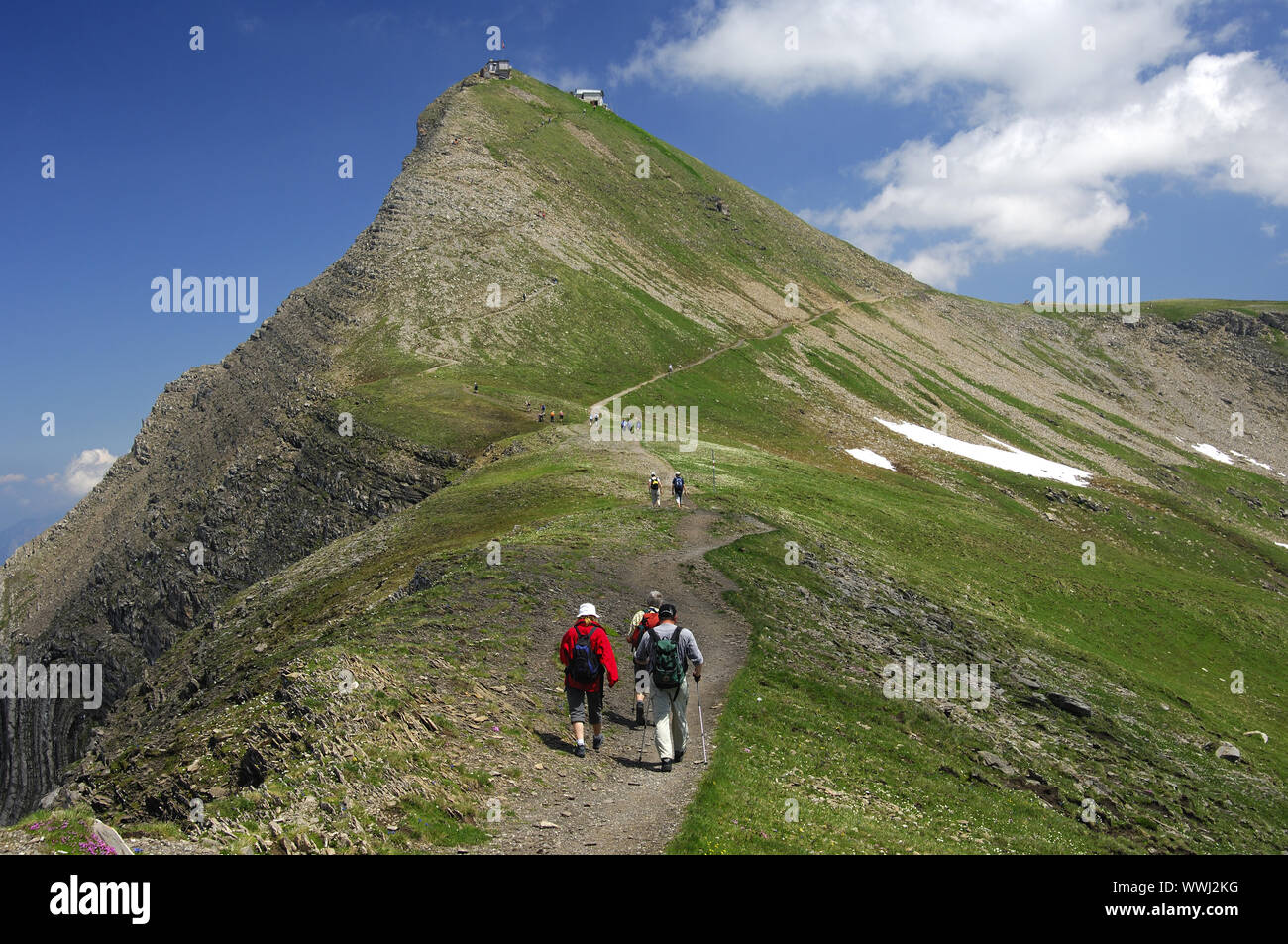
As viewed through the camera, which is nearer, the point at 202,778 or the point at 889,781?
the point at 202,778

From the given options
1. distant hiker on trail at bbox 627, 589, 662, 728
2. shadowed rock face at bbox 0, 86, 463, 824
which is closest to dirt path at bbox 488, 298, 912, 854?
distant hiker on trail at bbox 627, 589, 662, 728

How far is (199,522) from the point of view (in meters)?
74.9

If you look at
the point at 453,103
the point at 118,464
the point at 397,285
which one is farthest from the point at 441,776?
the point at 453,103

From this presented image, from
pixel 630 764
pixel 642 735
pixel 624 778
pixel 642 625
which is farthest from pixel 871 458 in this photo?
pixel 624 778

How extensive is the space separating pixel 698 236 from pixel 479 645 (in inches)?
5950

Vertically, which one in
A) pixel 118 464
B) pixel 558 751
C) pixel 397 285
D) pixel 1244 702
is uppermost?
pixel 397 285

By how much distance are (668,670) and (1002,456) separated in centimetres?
9552

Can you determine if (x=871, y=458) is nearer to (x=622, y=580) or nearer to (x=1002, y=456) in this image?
(x=1002, y=456)

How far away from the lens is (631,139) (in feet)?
636

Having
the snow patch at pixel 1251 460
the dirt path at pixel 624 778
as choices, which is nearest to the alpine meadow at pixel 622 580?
the dirt path at pixel 624 778

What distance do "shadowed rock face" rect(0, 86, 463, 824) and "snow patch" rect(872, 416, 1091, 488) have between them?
213 feet

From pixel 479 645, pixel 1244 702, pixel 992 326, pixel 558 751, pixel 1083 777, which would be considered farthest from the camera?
pixel 992 326

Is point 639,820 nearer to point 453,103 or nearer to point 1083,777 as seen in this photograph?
point 1083,777

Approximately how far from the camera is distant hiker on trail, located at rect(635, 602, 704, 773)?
699 inches
